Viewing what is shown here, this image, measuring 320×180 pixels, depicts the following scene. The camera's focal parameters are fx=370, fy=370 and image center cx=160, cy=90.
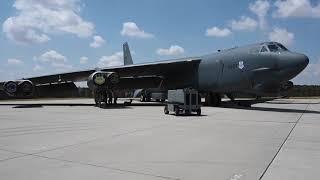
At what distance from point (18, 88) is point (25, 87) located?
1.72 feet

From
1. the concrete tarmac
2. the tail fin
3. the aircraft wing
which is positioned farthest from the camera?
the tail fin

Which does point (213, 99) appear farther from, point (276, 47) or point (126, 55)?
point (126, 55)

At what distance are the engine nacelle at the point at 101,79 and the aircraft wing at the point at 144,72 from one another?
2426 mm

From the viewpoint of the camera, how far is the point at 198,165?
631 cm

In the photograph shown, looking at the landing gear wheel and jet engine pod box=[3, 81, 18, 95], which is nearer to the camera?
the landing gear wheel

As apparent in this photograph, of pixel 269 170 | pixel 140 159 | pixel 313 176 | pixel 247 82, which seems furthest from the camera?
pixel 247 82

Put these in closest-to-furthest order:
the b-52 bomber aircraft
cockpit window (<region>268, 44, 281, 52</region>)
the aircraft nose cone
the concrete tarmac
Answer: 1. the concrete tarmac
2. the aircraft nose cone
3. the b-52 bomber aircraft
4. cockpit window (<region>268, 44, 281, 52</region>)

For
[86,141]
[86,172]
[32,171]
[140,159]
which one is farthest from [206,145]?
[32,171]

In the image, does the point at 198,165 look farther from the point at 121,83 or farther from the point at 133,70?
the point at 121,83

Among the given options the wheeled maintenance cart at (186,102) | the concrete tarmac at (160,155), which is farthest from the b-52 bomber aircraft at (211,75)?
the concrete tarmac at (160,155)

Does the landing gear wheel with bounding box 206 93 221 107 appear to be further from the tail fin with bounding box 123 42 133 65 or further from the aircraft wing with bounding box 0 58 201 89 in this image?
the tail fin with bounding box 123 42 133 65

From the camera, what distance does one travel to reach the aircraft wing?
92.9ft

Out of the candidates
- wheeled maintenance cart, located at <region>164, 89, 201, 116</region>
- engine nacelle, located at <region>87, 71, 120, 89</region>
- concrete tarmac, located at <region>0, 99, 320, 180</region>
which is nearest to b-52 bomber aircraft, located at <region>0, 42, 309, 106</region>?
engine nacelle, located at <region>87, 71, 120, 89</region>

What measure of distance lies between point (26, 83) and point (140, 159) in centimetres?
2491
